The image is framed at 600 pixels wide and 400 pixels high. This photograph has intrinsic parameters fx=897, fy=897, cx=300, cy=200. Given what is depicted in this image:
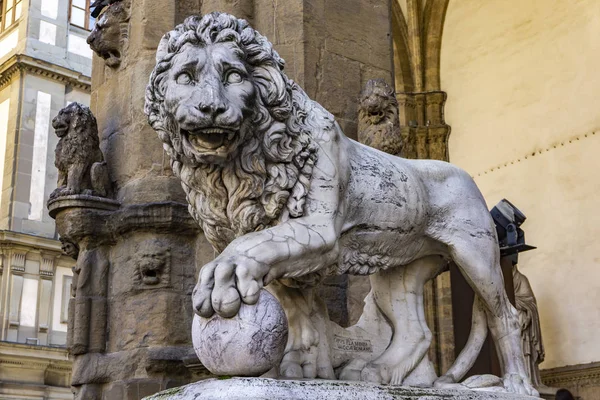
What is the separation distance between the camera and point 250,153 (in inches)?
112

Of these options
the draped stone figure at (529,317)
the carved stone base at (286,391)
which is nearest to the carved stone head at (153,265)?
the carved stone base at (286,391)

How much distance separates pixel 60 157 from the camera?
188 inches

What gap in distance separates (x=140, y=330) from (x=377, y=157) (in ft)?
5.81

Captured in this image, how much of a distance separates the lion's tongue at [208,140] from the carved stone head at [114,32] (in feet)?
8.49

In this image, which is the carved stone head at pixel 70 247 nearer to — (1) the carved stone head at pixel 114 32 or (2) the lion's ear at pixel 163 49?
(1) the carved stone head at pixel 114 32

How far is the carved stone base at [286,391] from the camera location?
8.07 ft

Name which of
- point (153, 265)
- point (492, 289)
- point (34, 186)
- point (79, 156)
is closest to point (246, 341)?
point (492, 289)

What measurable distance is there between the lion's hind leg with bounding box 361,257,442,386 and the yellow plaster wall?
8.61 m

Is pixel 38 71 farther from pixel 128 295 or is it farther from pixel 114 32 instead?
pixel 128 295

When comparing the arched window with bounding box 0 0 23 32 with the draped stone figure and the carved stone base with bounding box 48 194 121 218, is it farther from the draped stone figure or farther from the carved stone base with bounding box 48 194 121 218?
the carved stone base with bounding box 48 194 121 218

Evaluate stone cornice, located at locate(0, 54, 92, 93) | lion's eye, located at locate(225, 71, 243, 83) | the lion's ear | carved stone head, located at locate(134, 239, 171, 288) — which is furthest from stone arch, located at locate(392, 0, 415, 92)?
lion's eye, located at locate(225, 71, 243, 83)

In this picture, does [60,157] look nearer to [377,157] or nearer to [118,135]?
[118,135]

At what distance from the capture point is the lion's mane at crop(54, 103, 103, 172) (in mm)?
4691

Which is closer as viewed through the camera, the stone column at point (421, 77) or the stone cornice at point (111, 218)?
the stone cornice at point (111, 218)
